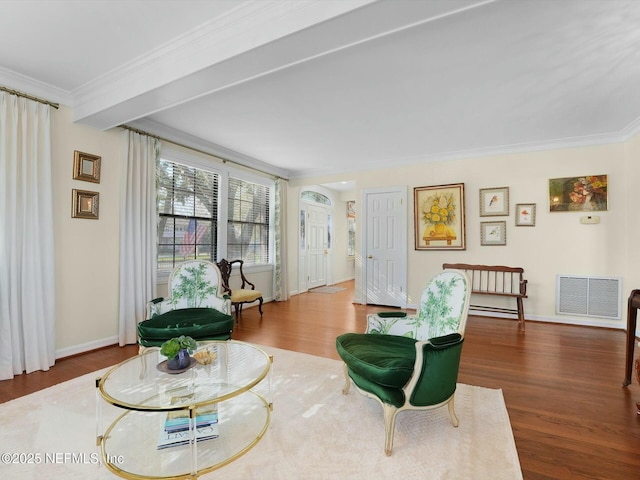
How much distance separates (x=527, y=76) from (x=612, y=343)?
3272mm

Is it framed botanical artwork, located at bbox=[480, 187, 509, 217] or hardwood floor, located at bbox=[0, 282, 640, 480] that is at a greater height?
framed botanical artwork, located at bbox=[480, 187, 509, 217]

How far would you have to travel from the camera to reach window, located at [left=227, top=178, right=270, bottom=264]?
5.38m

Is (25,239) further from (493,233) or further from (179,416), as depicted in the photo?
(493,233)

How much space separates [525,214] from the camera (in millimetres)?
4711

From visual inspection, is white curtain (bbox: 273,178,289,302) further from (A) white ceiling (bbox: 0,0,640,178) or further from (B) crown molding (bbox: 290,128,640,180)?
(A) white ceiling (bbox: 0,0,640,178)

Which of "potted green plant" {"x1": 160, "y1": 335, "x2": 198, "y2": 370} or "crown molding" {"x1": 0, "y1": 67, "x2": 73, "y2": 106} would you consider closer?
"potted green plant" {"x1": 160, "y1": 335, "x2": 198, "y2": 370}

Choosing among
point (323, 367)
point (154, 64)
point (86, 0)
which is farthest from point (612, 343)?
point (86, 0)

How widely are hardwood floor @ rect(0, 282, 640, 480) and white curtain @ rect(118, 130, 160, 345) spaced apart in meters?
0.44

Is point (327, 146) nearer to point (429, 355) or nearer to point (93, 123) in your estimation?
point (93, 123)

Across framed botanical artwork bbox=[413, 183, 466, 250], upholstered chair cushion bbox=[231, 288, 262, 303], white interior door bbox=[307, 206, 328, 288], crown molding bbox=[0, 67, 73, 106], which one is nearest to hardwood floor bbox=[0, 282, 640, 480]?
upholstered chair cushion bbox=[231, 288, 262, 303]

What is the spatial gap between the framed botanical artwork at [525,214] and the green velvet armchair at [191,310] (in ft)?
14.6

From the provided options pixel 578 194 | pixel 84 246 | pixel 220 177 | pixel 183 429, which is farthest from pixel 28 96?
pixel 578 194

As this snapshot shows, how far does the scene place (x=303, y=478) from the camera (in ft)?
5.04

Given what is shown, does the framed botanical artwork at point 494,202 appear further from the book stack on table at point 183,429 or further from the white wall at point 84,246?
the white wall at point 84,246
